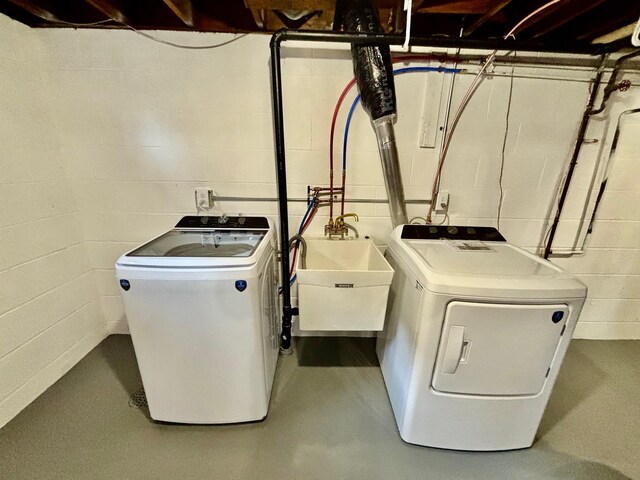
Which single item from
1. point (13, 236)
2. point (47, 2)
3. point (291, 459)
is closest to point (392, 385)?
point (291, 459)

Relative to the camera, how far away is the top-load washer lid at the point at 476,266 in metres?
1.06

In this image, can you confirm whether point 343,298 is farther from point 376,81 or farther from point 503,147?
point 503,147

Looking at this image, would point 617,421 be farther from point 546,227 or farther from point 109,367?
point 109,367

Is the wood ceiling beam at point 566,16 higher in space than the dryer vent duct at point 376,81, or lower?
higher

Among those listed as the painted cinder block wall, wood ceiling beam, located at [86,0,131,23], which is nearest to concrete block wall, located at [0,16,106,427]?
the painted cinder block wall

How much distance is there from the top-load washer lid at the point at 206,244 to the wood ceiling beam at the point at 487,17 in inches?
63.7

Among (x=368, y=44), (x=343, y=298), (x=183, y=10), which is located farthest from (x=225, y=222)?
(x=368, y=44)

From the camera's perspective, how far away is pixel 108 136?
169cm

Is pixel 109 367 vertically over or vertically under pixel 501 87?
under

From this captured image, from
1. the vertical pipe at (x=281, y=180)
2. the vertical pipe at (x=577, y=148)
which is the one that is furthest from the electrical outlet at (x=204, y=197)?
the vertical pipe at (x=577, y=148)

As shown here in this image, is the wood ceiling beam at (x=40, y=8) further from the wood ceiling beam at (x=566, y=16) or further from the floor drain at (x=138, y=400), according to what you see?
the wood ceiling beam at (x=566, y=16)

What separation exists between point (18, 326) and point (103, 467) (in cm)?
87

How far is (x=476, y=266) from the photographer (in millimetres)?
1218

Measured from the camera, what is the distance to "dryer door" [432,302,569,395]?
1.07 metres
